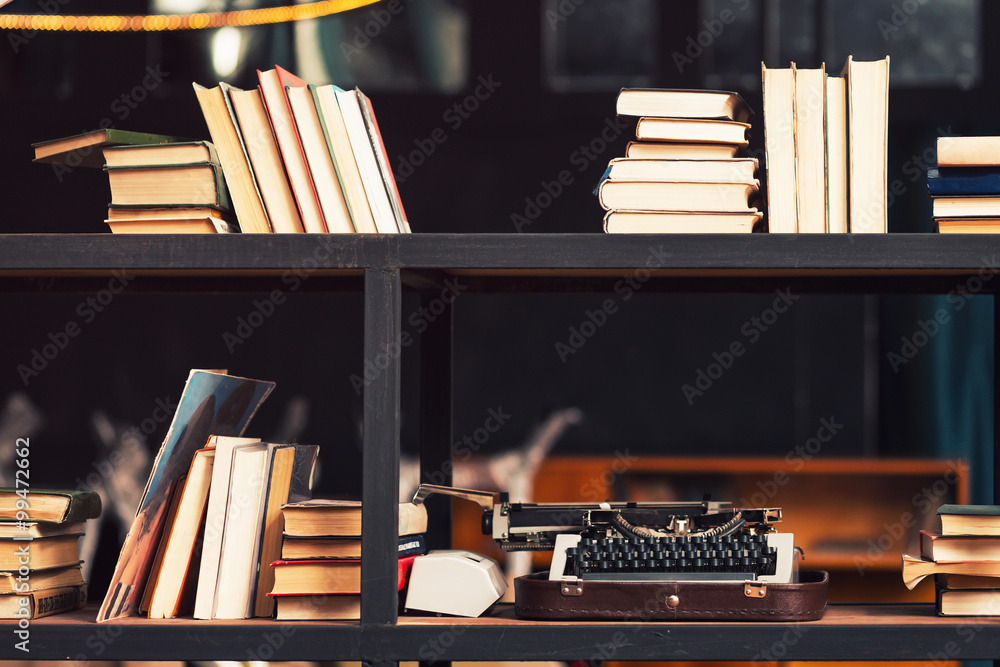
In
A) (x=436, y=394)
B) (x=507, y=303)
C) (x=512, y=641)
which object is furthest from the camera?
(x=507, y=303)

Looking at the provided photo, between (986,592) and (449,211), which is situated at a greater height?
(449,211)

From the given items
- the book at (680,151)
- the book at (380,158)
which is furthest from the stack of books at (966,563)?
the book at (380,158)

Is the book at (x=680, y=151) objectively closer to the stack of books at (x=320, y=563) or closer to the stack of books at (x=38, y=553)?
the stack of books at (x=320, y=563)

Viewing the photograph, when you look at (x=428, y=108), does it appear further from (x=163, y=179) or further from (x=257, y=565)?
(x=257, y=565)

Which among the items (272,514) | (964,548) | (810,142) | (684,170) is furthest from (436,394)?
(964,548)

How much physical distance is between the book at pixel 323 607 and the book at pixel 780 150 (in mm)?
740

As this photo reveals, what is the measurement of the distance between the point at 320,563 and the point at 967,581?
0.85 meters

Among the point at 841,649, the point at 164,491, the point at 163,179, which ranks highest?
the point at 163,179

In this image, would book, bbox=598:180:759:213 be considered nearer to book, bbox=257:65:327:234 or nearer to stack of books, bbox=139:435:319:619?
book, bbox=257:65:327:234

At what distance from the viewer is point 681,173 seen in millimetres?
1272

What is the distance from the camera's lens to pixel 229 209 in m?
1.33

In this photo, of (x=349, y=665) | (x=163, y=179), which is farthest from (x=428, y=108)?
(x=349, y=665)

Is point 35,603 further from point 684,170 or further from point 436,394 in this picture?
point 684,170

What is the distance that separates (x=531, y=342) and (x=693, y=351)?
35 centimetres
